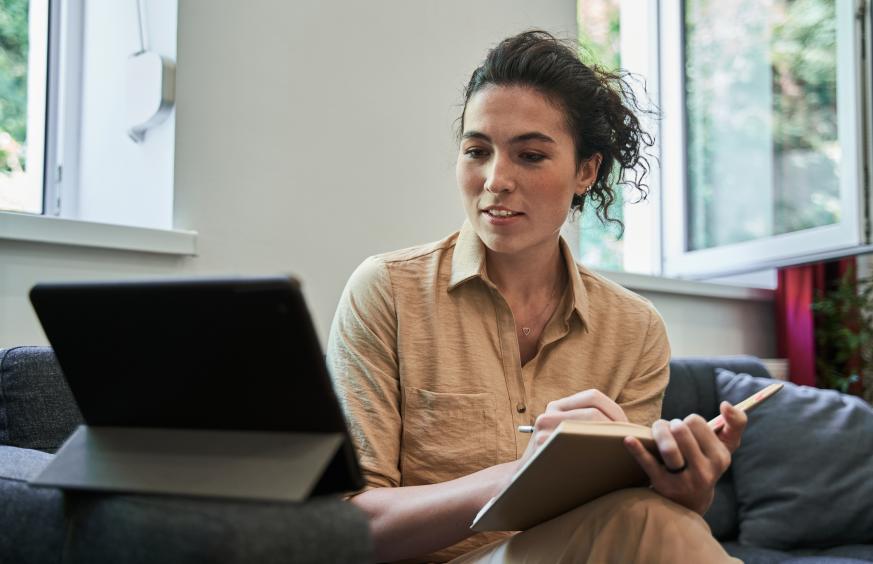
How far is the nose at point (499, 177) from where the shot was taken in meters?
1.39

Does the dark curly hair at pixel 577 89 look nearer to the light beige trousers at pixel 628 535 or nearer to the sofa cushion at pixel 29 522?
the light beige trousers at pixel 628 535

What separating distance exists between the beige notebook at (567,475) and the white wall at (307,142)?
0.99m

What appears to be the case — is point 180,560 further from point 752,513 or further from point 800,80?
point 800,80

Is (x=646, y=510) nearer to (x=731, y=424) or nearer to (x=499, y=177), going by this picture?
(x=731, y=424)

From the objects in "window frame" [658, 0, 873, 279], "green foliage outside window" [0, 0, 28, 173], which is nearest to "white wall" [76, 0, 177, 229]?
"green foliage outside window" [0, 0, 28, 173]

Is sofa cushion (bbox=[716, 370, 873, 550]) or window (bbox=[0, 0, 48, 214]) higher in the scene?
window (bbox=[0, 0, 48, 214])

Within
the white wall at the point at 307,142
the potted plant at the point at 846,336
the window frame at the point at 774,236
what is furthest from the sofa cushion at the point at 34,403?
the potted plant at the point at 846,336

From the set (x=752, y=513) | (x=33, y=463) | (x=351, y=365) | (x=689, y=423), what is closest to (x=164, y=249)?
(x=351, y=365)

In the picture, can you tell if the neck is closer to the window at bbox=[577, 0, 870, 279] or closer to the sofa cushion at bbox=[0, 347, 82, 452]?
the sofa cushion at bbox=[0, 347, 82, 452]

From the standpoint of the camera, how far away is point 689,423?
3.36 ft

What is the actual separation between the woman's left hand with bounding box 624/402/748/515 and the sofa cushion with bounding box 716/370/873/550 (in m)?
0.99

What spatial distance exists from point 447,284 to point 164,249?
65 centimetres

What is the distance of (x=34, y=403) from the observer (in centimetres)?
124

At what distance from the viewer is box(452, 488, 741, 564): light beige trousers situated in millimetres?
994
